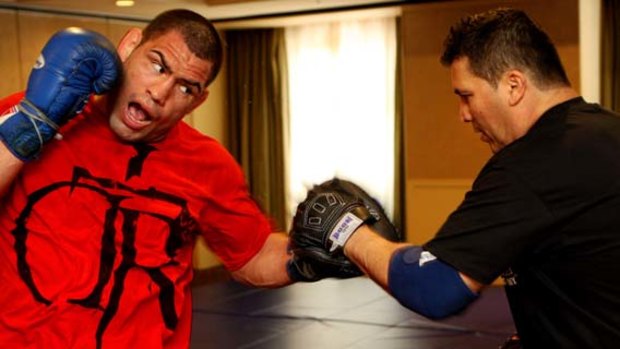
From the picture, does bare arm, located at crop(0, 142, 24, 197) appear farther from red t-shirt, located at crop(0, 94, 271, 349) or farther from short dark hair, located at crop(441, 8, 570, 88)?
short dark hair, located at crop(441, 8, 570, 88)

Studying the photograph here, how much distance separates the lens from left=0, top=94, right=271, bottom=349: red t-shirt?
1.65 metres

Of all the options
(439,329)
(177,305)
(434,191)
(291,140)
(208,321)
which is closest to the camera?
(177,305)

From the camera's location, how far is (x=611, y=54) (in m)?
5.80

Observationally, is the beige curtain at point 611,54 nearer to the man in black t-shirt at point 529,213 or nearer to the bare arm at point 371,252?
the man in black t-shirt at point 529,213

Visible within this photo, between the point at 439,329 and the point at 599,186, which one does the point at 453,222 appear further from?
the point at 439,329

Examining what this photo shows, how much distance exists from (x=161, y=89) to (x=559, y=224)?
900mm

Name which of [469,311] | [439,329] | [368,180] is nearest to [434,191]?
[368,180]

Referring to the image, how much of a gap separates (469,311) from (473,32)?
124 inches

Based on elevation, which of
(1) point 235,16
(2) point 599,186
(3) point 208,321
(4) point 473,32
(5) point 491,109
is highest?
(1) point 235,16

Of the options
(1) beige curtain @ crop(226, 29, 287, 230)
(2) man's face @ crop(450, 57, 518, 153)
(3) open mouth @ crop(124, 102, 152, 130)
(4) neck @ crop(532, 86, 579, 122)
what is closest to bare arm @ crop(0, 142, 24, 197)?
(3) open mouth @ crop(124, 102, 152, 130)

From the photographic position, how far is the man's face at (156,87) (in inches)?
70.0

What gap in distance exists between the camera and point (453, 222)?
1.63m

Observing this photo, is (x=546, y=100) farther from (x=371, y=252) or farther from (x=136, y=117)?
(x=136, y=117)

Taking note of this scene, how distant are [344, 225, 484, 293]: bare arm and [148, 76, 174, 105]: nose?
1.73 ft
